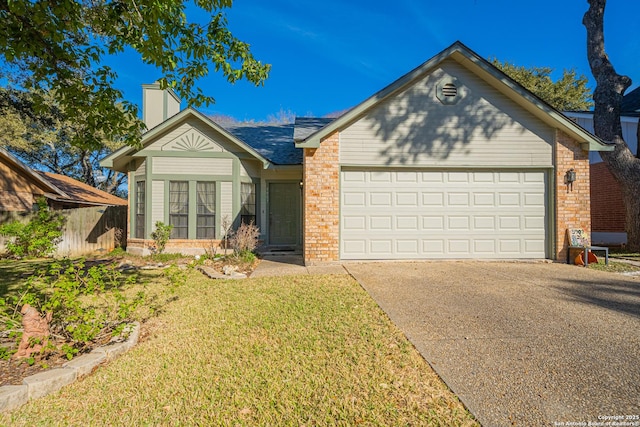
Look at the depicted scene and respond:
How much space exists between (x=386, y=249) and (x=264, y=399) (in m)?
6.45

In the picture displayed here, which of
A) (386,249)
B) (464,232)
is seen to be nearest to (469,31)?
(464,232)

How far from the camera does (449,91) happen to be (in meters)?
8.48

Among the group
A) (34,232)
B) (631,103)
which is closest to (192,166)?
(34,232)

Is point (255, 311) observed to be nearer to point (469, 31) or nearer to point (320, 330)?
point (320, 330)

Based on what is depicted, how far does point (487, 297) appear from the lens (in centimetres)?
530

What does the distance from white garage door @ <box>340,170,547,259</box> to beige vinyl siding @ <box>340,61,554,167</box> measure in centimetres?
42

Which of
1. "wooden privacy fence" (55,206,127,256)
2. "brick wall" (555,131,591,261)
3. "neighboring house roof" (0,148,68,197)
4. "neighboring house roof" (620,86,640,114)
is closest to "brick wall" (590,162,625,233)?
"neighboring house roof" (620,86,640,114)

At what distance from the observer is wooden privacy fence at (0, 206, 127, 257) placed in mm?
11812

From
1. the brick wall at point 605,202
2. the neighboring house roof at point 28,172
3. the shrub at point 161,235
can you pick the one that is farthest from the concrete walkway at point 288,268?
the brick wall at point 605,202

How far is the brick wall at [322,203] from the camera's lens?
8.12 m

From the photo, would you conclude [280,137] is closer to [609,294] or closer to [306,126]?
[306,126]

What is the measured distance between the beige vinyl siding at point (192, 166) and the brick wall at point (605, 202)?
1509 cm

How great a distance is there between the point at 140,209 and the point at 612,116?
16480 mm

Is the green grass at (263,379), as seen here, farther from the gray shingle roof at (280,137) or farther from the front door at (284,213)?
the gray shingle roof at (280,137)
